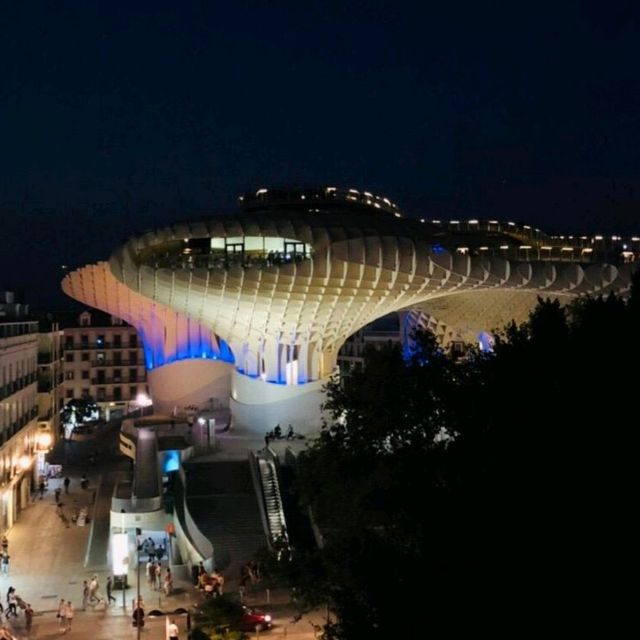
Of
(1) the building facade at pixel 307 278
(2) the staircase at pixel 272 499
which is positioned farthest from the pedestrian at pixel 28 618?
(1) the building facade at pixel 307 278

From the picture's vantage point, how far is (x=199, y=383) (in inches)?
1978

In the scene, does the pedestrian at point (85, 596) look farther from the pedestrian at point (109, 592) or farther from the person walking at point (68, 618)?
the person walking at point (68, 618)

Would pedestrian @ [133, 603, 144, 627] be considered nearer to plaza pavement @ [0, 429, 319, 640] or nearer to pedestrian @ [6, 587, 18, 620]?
plaza pavement @ [0, 429, 319, 640]

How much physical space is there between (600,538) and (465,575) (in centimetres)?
135

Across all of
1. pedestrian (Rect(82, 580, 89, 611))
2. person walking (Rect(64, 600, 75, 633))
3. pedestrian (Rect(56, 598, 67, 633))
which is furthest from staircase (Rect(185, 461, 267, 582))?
pedestrian (Rect(56, 598, 67, 633))

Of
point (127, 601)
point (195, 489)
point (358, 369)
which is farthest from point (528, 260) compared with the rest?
point (127, 601)

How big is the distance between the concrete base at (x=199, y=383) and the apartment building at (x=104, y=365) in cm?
2078

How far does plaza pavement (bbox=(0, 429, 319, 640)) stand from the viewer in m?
19.8

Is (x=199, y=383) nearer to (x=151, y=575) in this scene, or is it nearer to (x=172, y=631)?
(x=151, y=575)

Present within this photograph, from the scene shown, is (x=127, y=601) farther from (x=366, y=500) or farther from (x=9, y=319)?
(x=9, y=319)

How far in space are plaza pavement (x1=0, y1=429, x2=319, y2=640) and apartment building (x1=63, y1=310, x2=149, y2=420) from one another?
1350 inches

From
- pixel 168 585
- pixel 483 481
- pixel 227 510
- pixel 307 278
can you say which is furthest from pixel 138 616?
pixel 307 278

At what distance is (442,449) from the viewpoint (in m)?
14.7

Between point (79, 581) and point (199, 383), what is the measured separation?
2658 cm
